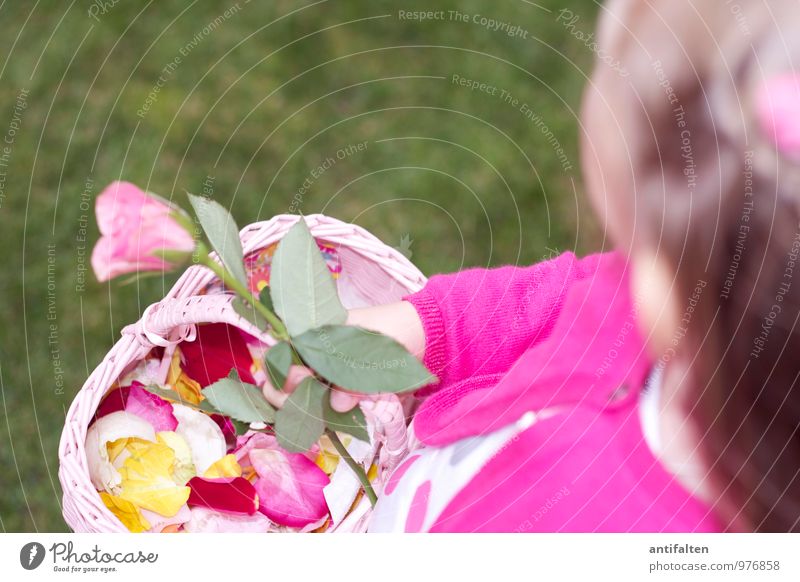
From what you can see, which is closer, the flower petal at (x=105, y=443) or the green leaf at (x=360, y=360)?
the green leaf at (x=360, y=360)

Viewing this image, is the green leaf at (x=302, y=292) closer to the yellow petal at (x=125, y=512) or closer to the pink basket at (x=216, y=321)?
the pink basket at (x=216, y=321)

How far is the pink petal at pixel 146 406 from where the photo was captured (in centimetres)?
76

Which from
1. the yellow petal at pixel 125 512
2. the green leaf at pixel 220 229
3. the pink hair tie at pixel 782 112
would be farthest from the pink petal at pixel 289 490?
the pink hair tie at pixel 782 112

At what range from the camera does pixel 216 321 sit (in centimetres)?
70

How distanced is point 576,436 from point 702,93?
29cm

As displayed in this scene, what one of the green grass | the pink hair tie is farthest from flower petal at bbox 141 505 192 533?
the pink hair tie

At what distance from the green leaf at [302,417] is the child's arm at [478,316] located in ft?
0.30

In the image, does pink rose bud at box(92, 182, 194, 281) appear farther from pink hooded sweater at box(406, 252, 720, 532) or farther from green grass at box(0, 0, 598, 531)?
green grass at box(0, 0, 598, 531)

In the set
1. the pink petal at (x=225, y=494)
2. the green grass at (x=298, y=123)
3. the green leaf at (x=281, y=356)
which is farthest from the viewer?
the green grass at (x=298, y=123)

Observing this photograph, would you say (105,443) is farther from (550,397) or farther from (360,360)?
(550,397)

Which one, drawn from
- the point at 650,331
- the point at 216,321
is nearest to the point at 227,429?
the point at 216,321

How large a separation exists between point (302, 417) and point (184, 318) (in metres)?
0.13

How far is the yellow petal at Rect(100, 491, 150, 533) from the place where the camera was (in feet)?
2.36
